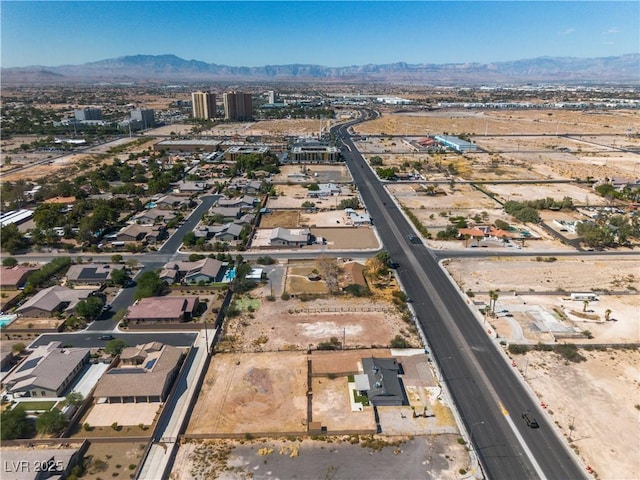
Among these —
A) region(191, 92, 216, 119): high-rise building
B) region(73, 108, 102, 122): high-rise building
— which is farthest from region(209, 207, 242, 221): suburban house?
region(191, 92, 216, 119): high-rise building

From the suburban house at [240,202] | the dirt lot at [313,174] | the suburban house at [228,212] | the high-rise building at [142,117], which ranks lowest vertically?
the suburban house at [228,212]

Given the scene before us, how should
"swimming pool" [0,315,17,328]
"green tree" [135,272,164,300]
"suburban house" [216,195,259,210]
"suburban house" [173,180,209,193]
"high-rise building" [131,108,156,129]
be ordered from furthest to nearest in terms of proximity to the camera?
"high-rise building" [131,108,156,129]
"suburban house" [173,180,209,193]
"suburban house" [216,195,259,210]
"green tree" [135,272,164,300]
"swimming pool" [0,315,17,328]

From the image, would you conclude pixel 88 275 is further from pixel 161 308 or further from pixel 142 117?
pixel 142 117

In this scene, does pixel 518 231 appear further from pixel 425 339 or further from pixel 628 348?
pixel 425 339

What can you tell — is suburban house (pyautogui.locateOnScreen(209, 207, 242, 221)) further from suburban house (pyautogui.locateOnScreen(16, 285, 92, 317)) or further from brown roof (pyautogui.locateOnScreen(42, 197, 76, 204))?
suburban house (pyautogui.locateOnScreen(16, 285, 92, 317))

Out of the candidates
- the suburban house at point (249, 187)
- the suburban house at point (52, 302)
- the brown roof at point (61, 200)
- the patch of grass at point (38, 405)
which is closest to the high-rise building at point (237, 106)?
the suburban house at point (249, 187)

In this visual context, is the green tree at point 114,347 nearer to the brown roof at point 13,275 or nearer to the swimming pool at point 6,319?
the swimming pool at point 6,319
